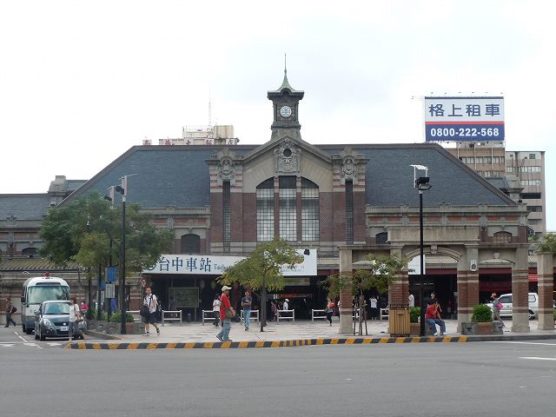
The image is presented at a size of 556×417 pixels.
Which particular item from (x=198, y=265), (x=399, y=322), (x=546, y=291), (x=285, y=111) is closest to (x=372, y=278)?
(x=399, y=322)

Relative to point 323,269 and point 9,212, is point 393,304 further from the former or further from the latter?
point 9,212

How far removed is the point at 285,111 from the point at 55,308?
3830cm

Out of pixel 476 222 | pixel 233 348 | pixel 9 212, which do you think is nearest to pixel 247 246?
pixel 476 222

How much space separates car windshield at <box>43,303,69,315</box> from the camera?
41.3m

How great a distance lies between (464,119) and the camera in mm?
94312

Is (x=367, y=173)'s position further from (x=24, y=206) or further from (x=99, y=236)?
(x=99, y=236)

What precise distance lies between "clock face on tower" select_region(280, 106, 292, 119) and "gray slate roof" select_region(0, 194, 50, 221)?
19.1m

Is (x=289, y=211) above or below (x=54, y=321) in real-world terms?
above

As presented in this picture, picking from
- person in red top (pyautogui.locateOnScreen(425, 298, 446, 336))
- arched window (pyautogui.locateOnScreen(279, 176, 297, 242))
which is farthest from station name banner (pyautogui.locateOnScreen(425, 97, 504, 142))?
person in red top (pyautogui.locateOnScreen(425, 298, 446, 336))

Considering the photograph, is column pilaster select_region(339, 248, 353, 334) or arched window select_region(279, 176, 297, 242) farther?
arched window select_region(279, 176, 297, 242)

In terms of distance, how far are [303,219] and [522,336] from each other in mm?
34569

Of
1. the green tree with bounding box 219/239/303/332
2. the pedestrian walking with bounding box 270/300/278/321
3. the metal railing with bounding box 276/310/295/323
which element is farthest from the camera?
the pedestrian walking with bounding box 270/300/278/321

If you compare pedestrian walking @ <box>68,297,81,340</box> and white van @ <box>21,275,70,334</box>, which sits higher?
white van @ <box>21,275,70,334</box>

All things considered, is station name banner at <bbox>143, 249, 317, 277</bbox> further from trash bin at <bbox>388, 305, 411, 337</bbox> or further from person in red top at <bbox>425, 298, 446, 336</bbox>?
trash bin at <bbox>388, 305, 411, 337</bbox>
